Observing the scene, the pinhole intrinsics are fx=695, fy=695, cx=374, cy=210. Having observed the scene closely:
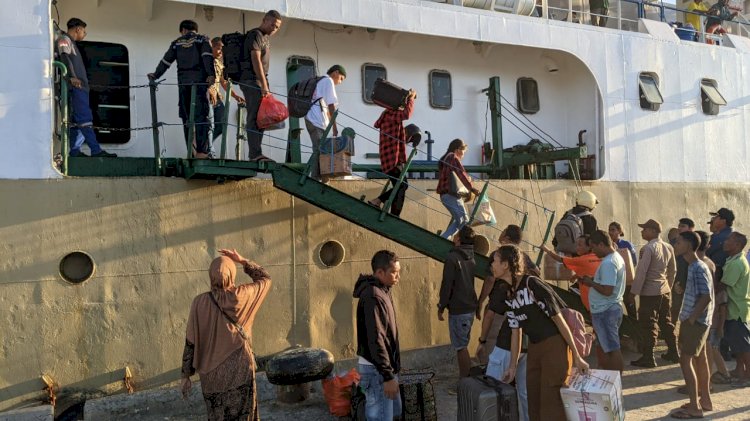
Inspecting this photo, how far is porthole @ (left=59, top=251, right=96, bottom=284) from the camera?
7137 millimetres

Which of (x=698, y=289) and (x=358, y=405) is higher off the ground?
(x=698, y=289)

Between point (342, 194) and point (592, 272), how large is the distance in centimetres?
273

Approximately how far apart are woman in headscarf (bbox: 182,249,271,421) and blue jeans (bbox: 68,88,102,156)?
3.68 metres

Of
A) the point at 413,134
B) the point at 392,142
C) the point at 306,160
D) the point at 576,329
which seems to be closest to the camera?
the point at 576,329

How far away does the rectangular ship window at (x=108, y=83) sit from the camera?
27.7 ft

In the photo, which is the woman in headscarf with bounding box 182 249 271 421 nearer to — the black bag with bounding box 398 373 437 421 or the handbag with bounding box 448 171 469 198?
the black bag with bounding box 398 373 437 421

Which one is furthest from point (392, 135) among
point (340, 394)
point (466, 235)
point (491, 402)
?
point (491, 402)

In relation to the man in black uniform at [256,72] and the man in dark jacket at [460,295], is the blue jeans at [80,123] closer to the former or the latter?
the man in black uniform at [256,72]

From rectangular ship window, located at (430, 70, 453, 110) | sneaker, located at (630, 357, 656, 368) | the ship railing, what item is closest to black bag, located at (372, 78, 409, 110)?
the ship railing

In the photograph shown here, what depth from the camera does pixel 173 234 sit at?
7598 millimetres

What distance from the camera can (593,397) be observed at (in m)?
4.97

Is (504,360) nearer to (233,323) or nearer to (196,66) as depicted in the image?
(233,323)

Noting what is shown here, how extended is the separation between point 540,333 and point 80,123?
17.9 feet

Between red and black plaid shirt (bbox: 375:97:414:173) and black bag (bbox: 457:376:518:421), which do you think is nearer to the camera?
black bag (bbox: 457:376:518:421)
